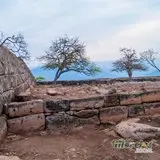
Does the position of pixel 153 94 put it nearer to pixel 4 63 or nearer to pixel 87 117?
pixel 87 117

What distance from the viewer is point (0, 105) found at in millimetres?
4715


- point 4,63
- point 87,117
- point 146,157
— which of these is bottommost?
point 146,157

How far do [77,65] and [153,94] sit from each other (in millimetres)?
18216

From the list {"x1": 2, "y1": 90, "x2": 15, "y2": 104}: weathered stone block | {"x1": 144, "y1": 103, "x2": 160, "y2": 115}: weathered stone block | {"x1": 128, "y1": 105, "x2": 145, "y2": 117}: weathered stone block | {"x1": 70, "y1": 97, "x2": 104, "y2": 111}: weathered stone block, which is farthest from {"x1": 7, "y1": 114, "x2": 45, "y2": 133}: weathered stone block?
{"x1": 144, "y1": 103, "x2": 160, "y2": 115}: weathered stone block

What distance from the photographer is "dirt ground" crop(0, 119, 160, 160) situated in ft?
12.7

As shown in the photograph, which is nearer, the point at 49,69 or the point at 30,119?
the point at 30,119

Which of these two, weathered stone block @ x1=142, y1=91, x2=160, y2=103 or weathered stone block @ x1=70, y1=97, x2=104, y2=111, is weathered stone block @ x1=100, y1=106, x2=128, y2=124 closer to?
weathered stone block @ x1=70, y1=97, x2=104, y2=111

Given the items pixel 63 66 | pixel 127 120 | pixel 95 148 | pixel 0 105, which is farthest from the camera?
pixel 63 66

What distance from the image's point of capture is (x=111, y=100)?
524 cm

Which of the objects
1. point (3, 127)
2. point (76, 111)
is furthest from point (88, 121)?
point (3, 127)

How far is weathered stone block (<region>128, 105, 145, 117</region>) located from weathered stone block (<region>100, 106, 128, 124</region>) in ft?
0.36

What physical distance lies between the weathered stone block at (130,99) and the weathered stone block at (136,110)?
8 centimetres

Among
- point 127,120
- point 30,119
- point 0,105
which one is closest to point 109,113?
Result: point 127,120

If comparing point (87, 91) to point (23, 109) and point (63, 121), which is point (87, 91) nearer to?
point (63, 121)
